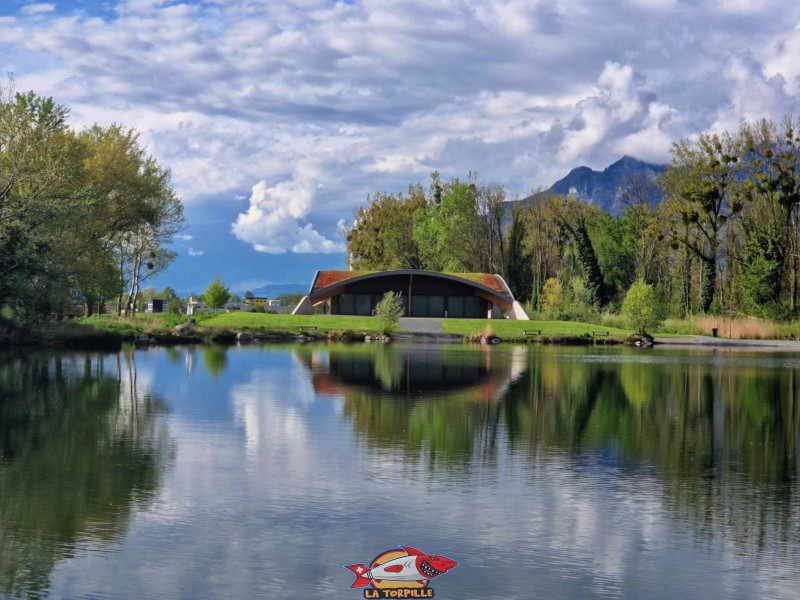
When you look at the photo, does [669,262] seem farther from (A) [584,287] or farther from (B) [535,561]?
(B) [535,561]

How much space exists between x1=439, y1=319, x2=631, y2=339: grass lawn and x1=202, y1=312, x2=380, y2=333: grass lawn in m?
7.06

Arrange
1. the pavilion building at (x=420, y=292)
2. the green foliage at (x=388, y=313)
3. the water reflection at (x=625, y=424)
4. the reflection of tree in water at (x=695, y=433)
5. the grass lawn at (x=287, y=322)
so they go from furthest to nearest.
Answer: the pavilion building at (x=420, y=292)
the grass lawn at (x=287, y=322)
the green foliage at (x=388, y=313)
the water reflection at (x=625, y=424)
the reflection of tree in water at (x=695, y=433)

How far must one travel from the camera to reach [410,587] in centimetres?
984

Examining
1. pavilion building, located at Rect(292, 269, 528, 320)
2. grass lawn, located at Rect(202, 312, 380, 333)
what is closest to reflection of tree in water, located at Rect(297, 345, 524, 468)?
grass lawn, located at Rect(202, 312, 380, 333)

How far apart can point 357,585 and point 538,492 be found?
5267mm

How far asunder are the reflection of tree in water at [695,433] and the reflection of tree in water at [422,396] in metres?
1.06

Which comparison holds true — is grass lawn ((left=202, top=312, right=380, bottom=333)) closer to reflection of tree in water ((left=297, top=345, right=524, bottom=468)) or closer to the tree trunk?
reflection of tree in water ((left=297, top=345, right=524, bottom=468))

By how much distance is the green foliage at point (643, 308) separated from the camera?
6981cm

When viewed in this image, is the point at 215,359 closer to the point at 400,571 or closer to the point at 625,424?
the point at 625,424

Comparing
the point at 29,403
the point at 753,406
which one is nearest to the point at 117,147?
the point at 29,403

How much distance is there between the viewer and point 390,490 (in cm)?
1440

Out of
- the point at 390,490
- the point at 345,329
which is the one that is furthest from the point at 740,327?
the point at 390,490

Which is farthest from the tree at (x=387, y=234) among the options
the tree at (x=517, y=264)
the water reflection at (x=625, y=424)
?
the water reflection at (x=625, y=424)

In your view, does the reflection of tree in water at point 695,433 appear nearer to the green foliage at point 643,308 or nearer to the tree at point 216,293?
the green foliage at point 643,308
